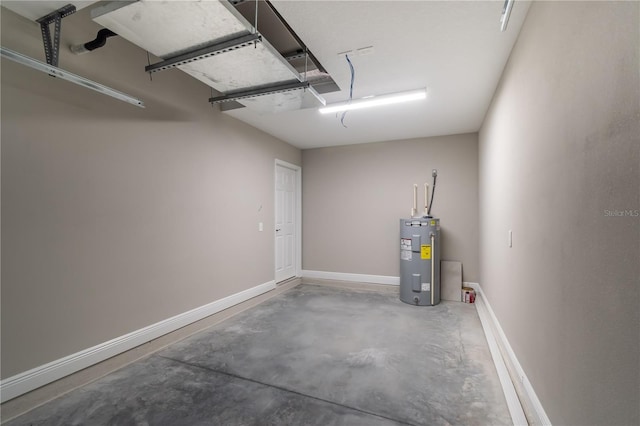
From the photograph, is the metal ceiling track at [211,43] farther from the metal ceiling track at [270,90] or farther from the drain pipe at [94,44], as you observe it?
the drain pipe at [94,44]

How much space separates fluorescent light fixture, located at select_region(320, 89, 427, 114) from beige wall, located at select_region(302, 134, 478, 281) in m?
1.96

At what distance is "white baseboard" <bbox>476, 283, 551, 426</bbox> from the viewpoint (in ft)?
5.50

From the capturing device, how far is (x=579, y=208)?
121 centimetres

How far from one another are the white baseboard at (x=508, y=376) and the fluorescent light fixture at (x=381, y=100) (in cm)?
259

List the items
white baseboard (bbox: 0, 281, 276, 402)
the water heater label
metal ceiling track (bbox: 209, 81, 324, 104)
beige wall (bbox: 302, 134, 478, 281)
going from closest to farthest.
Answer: white baseboard (bbox: 0, 281, 276, 402)
metal ceiling track (bbox: 209, 81, 324, 104)
the water heater label
beige wall (bbox: 302, 134, 478, 281)

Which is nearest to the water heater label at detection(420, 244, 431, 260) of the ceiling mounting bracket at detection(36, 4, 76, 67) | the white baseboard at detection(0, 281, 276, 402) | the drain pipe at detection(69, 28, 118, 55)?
the white baseboard at detection(0, 281, 276, 402)

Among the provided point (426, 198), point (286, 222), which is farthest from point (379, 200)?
point (286, 222)

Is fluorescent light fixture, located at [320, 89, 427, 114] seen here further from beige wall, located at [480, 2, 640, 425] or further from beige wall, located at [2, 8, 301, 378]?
beige wall, located at [2, 8, 301, 378]

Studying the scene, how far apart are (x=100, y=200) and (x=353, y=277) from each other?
425 centimetres

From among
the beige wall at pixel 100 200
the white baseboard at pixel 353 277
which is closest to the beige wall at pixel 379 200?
the white baseboard at pixel 353 277

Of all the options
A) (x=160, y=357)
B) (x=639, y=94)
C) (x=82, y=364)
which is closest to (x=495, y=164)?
(x=639, y=94)

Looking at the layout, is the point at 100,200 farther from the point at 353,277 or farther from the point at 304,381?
the point at 353,277

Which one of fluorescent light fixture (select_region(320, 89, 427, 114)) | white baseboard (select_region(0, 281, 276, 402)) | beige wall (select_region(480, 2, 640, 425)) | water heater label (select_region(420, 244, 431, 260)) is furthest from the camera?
water heater label (select_region(420, 244, 431, 260))

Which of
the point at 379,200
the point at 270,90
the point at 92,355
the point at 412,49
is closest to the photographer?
the point at 92,355
